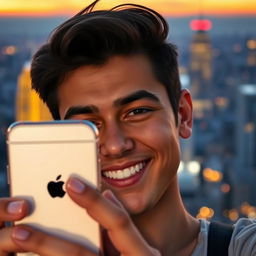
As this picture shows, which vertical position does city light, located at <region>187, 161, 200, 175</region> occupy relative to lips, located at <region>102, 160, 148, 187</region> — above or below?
below

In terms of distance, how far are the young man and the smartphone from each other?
0.24ft

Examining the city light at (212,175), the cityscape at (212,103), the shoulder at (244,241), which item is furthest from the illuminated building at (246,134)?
the shoulder at (244,241)

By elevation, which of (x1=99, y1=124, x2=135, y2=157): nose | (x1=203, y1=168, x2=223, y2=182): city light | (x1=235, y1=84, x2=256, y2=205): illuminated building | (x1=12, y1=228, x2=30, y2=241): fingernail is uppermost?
(x1=99, y1=124, x2=135, y2=157): nose

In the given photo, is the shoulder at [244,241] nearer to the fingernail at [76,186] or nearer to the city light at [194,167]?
the fingernail at [76,186]

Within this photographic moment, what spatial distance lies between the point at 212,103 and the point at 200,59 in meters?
5.02

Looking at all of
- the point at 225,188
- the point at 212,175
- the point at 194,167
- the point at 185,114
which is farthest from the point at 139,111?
the point at 194,167

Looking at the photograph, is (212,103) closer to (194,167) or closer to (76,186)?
(194,167)

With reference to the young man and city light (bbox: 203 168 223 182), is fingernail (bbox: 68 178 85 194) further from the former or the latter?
city light (bbox: 203 168 223 182)

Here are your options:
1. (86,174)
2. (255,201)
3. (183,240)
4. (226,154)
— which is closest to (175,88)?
(183,240)

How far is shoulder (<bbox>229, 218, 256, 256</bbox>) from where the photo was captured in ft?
2.83

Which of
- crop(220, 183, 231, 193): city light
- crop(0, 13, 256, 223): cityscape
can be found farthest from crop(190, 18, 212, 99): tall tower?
crop(220, 183, 231, 193): city light

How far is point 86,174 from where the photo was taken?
710mm

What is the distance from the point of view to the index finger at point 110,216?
66cm

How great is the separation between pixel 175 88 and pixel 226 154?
29887 millimetres
